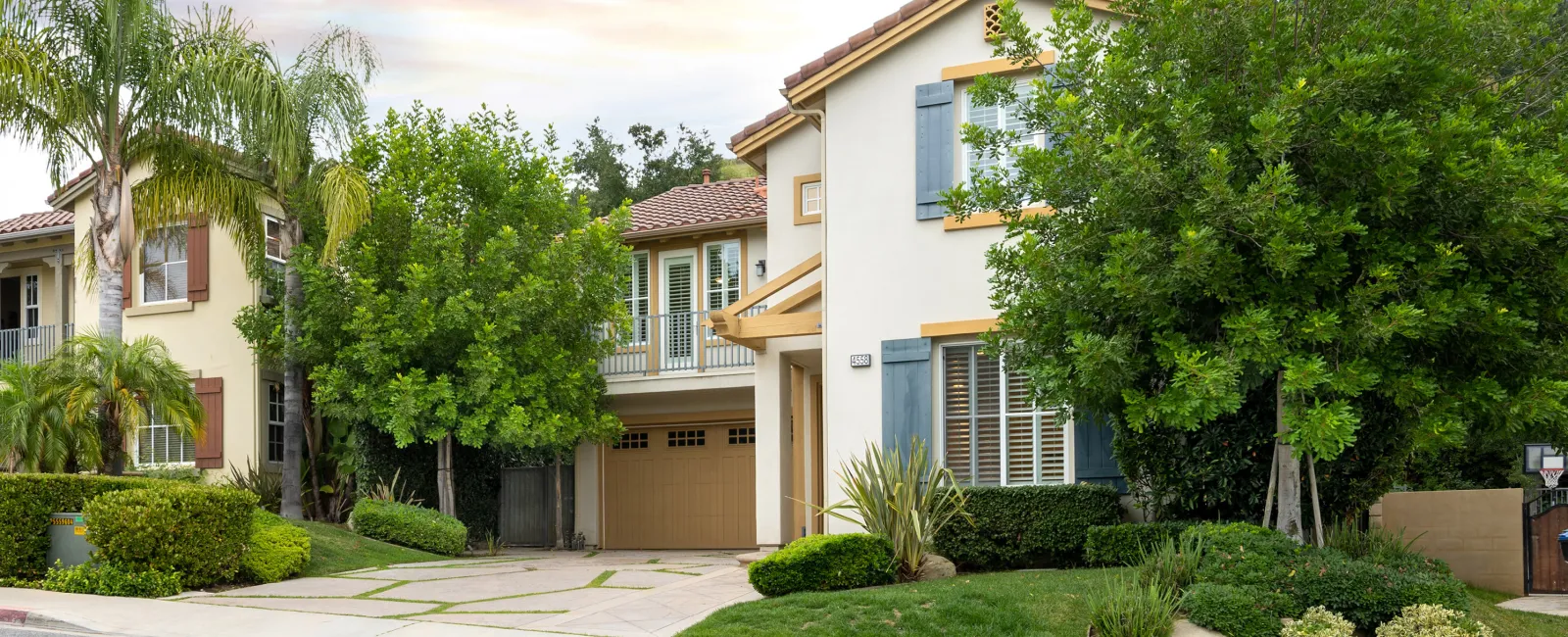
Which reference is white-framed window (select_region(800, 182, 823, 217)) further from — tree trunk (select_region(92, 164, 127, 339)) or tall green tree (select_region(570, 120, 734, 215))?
tall green tree (select_region(570, 120, 734, 215))

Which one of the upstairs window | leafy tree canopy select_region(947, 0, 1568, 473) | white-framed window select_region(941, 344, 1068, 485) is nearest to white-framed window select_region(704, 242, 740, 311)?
the upstairs window

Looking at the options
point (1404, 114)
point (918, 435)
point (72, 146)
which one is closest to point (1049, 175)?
point (1404, 114)

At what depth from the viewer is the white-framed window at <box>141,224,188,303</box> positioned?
22.8 m

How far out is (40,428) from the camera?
53.1 ft

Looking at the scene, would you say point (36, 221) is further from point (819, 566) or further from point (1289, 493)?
point (1289, 493)

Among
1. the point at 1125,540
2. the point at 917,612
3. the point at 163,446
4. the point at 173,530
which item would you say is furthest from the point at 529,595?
the point at 163,446

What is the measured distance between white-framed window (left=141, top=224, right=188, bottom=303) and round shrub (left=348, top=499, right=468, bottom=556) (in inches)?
267

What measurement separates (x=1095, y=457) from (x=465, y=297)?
8.63m

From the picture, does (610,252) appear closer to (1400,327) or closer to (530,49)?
(530,49)

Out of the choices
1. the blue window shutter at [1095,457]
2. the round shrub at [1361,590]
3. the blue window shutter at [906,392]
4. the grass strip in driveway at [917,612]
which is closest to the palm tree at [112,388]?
the blue window shutter at [906,392]

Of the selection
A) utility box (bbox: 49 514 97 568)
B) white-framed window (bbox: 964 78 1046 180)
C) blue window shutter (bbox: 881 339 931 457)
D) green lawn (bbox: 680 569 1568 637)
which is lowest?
green lawn (bbox: 680 569 1568 637)

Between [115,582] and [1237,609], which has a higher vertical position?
[1237,609]

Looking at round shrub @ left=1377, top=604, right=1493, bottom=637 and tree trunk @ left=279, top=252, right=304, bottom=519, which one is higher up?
tree trunk @ left=279, top=252, right=304, bottom=519

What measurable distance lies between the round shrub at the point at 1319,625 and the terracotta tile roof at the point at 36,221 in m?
21.4
